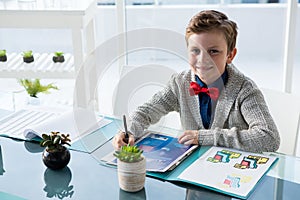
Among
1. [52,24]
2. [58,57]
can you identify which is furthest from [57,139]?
[58,57]

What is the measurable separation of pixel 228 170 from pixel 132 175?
284mm

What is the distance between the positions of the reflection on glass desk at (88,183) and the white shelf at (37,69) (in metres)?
1.11

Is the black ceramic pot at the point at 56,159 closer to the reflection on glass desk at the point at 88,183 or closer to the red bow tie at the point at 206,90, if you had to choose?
the reflection on glass desk at the point at 88,183

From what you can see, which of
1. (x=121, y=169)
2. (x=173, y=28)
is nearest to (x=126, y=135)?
(x=121, y=169)

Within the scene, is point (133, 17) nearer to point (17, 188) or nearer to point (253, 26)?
point (253, 26)

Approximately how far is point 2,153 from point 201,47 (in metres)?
0.74

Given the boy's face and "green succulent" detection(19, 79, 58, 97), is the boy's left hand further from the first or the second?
"green succulent" detection(19, 79, 58, 97)

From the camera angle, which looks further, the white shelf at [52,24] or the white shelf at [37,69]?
the white shelf at [37,69]

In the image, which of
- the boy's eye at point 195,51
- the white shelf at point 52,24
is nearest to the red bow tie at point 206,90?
the boy's eye at point 195,51

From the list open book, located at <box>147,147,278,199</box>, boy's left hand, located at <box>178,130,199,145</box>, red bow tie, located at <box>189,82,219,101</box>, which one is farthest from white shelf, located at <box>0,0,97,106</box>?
open book, located at <box>147,147,278,199</box>

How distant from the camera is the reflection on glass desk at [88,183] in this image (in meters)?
1.22

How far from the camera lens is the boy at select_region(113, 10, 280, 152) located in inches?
58.9

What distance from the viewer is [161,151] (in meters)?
1.45

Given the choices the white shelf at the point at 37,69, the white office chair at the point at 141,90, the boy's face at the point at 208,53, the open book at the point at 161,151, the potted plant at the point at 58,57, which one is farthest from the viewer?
the potted plant at the point at 58,57
